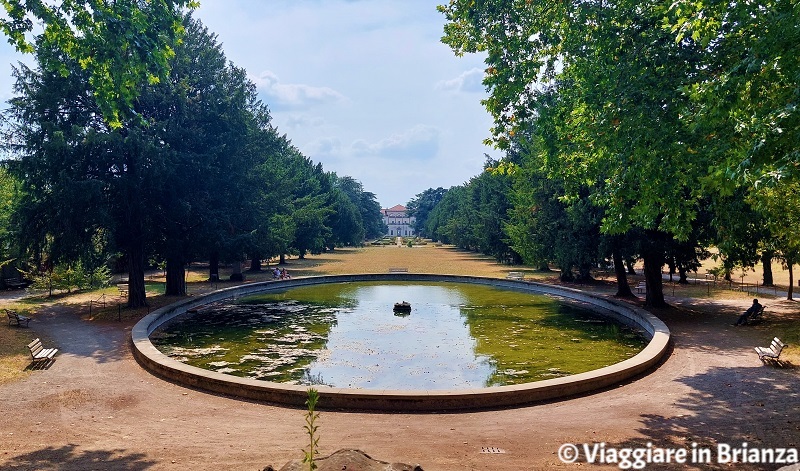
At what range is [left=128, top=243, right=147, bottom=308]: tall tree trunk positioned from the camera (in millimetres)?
23766

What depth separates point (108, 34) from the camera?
1136cm

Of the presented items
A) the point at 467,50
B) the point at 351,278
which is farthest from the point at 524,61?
the point at 351,278

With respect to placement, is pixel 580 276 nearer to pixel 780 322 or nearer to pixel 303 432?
pixel 780 322

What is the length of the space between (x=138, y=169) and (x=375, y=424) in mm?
18304

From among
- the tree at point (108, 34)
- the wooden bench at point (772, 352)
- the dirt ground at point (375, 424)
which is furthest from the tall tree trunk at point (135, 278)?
the wooden bench at point (772, 352)

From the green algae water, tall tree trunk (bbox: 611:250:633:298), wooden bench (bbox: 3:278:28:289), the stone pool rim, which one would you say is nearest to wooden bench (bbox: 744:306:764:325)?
the green algae water

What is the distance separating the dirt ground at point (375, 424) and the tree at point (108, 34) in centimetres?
674

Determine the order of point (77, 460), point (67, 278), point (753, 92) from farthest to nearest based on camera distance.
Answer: point (67, 278) < point (753, 92) < point (77, 460)

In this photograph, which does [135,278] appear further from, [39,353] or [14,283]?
[14,283]

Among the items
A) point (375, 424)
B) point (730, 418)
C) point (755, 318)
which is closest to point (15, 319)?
point (375, 424)

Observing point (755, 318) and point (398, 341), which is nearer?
point (398, 341)

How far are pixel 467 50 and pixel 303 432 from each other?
11.9 meters

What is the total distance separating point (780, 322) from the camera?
64.2 feet

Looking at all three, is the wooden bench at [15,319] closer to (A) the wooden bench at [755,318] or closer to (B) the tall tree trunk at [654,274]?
(B) the tall tree trunk at [654,274]
